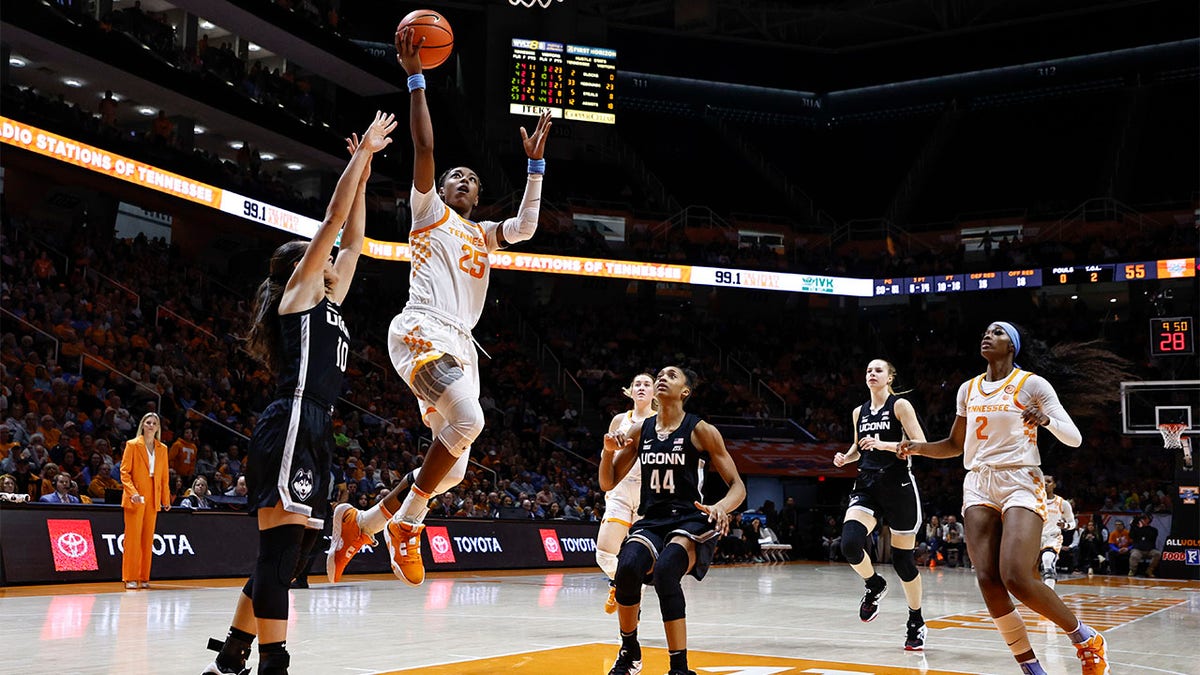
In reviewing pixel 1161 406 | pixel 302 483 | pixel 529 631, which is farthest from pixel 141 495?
pixel 1161 406

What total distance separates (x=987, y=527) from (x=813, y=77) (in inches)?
1483

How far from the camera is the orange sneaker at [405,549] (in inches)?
244

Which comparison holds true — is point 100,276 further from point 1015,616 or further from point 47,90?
point 1015,616

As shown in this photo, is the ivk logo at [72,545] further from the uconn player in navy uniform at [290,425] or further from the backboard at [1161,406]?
the backboard at [1161,406]

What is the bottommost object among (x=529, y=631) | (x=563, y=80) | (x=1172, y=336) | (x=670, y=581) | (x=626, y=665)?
(x=529, y=631)

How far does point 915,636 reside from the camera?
8891mm

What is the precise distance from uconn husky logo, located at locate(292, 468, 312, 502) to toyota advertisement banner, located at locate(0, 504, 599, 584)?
31.6 ft

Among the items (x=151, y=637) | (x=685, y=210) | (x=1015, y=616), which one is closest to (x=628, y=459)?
(x=1015, y=616)

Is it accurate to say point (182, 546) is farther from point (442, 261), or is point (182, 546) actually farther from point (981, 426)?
point (981, 426)

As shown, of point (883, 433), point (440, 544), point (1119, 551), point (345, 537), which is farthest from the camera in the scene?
point (1119, 551)

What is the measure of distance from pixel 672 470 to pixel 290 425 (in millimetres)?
2559

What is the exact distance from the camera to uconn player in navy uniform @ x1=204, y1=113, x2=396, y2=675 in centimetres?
501

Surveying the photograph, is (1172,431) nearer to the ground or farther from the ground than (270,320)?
farther from the ground

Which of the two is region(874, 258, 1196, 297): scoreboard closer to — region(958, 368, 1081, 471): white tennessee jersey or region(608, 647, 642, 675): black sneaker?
region(958, 368, 1081, 471): white tennessee jersey
